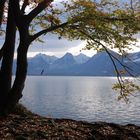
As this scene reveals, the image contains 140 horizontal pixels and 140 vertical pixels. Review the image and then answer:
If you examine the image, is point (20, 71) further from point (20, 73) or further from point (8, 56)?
point (8, 56)

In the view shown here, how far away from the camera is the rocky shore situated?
813 inches

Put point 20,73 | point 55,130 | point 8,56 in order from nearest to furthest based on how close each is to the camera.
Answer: point 55,130
point 20,73
point 8,56

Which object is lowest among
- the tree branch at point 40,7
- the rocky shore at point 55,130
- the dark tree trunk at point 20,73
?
the rocky shore at point 55,130

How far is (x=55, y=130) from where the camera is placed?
71.8 ft

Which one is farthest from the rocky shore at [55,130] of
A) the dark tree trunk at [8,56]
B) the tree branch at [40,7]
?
the tree branch at [40,7]

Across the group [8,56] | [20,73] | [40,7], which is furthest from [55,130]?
[40,7]

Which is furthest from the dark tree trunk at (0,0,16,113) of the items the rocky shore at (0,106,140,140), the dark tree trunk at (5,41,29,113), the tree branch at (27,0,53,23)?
the tree branch at (27,0,53,23)

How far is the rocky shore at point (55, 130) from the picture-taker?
20641 mm

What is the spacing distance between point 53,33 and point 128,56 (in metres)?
5.16

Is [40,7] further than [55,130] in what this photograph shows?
Yes

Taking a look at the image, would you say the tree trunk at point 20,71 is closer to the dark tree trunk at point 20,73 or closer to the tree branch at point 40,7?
the dark tree trunk at point 20,73

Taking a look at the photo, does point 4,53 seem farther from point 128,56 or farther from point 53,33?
point 128,56

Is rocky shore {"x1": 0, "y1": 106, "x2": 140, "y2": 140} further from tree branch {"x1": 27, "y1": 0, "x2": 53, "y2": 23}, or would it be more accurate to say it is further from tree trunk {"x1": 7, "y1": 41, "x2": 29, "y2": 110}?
tree branch {"x1": 27, "y1": 0, "x2": 53, "y2": 23}

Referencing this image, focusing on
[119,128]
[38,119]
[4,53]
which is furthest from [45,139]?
[4,53]
